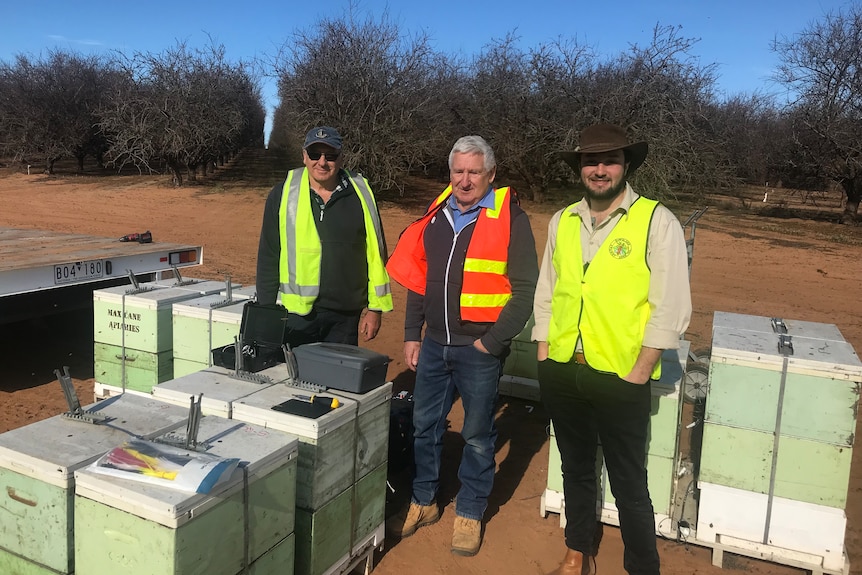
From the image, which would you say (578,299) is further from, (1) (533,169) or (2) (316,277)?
(1) (533,169)

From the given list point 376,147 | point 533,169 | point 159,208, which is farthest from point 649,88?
point 159,208

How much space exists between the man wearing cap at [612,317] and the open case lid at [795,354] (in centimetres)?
71

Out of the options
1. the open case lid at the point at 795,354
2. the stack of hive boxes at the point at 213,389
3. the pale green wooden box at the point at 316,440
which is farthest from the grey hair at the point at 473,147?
the open case lid at the point at 795,354

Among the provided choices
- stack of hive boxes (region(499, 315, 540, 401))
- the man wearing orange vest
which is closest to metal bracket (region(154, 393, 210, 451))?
the man wearing orange vest

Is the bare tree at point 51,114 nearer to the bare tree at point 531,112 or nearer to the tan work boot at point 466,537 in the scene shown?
the bare tree at point 531,112

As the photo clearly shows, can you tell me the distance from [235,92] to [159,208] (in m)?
10.9

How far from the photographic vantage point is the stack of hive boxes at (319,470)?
9.07ft

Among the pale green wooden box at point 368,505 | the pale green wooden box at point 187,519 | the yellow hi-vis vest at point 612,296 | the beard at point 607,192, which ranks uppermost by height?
the beard at point 607,192

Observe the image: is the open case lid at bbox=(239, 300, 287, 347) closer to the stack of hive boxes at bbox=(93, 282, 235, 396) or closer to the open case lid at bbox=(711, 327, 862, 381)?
the stack of hive boxes at bbox=(93, 282, 235, 396)

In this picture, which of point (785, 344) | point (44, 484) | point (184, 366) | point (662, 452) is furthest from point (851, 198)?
point (44, 484)

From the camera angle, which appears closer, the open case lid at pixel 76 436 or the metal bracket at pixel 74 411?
the open case lid at pixel 76 436

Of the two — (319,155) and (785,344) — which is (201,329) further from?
(785,344)

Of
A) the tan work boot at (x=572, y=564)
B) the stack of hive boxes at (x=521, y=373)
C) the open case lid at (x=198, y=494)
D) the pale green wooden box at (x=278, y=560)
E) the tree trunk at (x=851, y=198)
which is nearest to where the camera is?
the open case lid at (x=198, y=494)

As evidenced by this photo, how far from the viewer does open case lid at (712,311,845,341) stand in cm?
388
